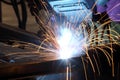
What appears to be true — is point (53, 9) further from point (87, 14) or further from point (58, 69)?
point (58, 69)

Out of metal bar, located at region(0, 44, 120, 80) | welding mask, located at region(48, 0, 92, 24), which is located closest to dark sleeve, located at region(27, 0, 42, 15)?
welding mask, located at region(48, 0, 92, 24)

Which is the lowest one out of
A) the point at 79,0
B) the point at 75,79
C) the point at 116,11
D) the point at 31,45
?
the point at 75,79

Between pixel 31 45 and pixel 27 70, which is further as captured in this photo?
pixel 31 45

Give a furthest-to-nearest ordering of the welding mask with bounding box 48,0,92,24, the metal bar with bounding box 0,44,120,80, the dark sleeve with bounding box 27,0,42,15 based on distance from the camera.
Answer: the dark sleeve with bounding box 27,0,42,15
the welding mask with bounding box 48,0,92,24
the metal bar with bounding box 0,44,120,80

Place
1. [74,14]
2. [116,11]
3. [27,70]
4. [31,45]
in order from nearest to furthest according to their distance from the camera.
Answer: [27,70] < [31,45] < [116,11] < [74,14]

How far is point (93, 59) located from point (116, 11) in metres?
1.44

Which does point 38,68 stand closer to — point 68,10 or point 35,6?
point 68,10

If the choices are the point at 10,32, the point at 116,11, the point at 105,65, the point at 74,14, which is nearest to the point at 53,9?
the point at 74,14

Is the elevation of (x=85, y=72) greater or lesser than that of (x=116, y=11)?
lesser

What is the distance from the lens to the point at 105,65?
4.18 feet

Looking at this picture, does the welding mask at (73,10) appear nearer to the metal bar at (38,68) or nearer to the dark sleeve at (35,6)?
the dark sleeve at (35,6)

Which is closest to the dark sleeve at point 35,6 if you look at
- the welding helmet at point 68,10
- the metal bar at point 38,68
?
the welding helmet at point 68,10

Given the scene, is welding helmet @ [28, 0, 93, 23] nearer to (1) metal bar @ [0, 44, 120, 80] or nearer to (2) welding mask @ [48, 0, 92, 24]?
(2) welding mask @ [48, 0, 92, 24]

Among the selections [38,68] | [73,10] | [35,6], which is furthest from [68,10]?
[38,68]
